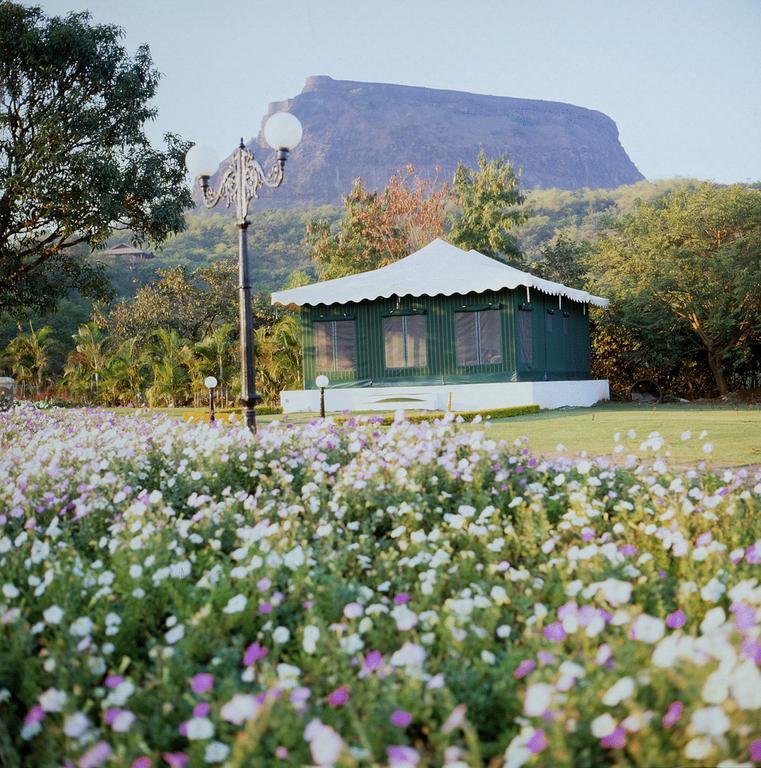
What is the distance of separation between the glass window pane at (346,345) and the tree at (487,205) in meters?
11.0

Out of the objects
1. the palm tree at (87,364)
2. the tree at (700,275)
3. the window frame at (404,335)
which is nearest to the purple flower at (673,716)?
the window frame at (404,335)

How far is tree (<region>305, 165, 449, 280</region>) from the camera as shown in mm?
28531

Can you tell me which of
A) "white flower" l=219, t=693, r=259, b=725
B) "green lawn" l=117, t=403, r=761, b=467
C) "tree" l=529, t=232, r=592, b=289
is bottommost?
"green lawn" l=117, t=403, r=761, b=467

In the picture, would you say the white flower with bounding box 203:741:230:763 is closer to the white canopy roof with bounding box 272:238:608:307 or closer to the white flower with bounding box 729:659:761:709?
the white flower with bounding box 729:659:761:709

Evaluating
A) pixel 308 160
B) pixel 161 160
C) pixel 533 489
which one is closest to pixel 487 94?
pixel 308 160

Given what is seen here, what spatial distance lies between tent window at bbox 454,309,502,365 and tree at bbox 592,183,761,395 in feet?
16.5

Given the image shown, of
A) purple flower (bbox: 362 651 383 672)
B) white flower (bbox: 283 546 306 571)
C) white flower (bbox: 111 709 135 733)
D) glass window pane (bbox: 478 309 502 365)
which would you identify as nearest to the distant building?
glass window pane (bbox: 478 309 502 365)

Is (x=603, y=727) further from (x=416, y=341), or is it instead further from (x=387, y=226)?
(x=387, y=226)

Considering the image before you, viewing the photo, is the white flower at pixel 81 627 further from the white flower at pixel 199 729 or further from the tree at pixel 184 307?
the tree at pixel 184 307

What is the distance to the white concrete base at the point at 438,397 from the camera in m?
16.3

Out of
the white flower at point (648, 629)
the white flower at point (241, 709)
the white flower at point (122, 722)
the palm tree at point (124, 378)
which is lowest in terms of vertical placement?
the white flower at point (122, 722)

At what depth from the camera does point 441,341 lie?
17.3m

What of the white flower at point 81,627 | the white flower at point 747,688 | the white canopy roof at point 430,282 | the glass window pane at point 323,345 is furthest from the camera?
the glass window pane at point 323,345

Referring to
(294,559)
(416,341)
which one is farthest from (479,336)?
(294,559)
